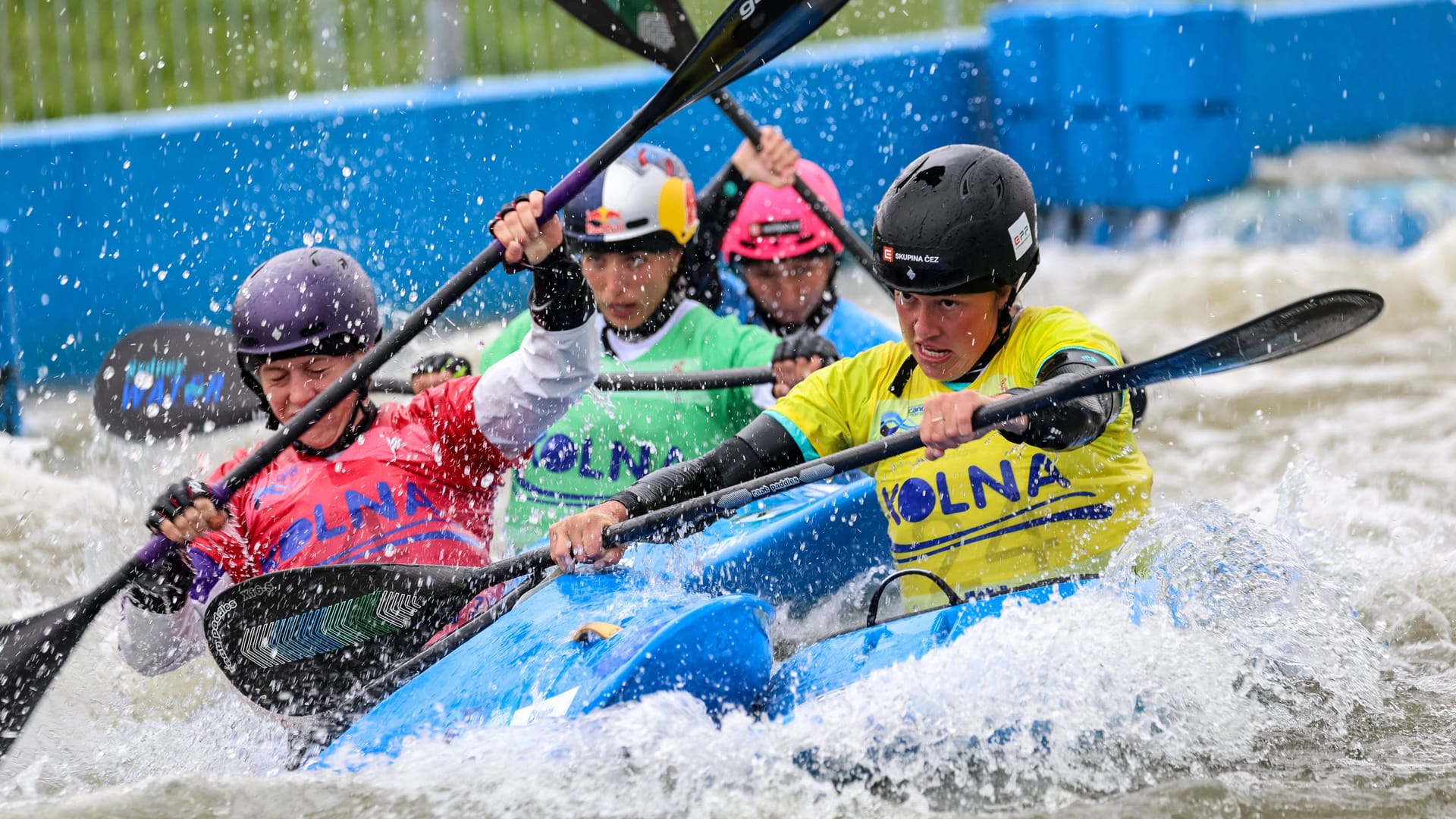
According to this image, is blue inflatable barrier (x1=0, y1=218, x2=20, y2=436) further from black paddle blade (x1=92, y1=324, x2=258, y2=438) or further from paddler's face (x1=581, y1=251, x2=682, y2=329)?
paddler's face (x1=581, y1=251, x2=682, y2=329)

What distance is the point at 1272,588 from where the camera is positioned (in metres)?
3.77

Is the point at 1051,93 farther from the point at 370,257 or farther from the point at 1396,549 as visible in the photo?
the point at 1396,549

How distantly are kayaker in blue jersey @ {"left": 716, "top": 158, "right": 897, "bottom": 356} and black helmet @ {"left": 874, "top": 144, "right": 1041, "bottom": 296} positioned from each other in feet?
7.55

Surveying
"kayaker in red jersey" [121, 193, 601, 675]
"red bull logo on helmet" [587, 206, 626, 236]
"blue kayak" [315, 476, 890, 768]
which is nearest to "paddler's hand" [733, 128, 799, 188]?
"red bull logo on helmet" [587, 206, 626, 236]

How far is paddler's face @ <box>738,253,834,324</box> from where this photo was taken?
603 centimetres

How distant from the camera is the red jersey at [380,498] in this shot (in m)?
3.95

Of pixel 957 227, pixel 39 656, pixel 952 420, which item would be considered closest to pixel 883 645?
pixel 952 420

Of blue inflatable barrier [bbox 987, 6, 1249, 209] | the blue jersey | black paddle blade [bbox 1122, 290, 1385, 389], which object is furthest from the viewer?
blue inflatable barrier [bbox 987, 6, 1249, 209]

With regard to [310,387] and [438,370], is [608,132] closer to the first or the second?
[438,370]

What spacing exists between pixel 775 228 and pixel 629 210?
3.59 ft

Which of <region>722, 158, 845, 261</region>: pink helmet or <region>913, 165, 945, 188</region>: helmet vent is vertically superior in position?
<region>913, 165, 945, 188</region>: helmet vent

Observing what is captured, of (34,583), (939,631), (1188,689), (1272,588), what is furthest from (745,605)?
(34,583)

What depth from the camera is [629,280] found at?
5.20 m

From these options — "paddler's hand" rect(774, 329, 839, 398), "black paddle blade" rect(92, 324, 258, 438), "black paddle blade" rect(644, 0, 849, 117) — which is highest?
"black paddle blade" rect(644, 0, 849, 117)
